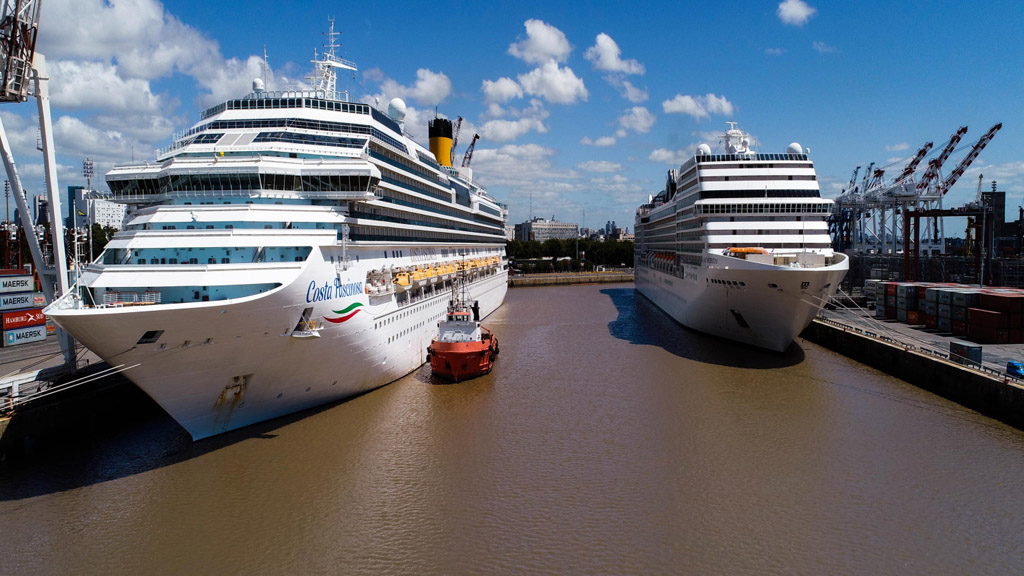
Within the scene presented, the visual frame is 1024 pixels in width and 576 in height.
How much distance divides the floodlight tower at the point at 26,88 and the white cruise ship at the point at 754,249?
2426 cm

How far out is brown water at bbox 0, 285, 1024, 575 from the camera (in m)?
10.4

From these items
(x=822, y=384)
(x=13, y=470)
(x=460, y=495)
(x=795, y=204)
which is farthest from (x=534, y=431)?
(x=795, y=204)

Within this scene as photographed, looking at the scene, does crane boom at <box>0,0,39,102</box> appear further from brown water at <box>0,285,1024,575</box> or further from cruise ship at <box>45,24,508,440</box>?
brown water at <box>0,285,1024,575</box>

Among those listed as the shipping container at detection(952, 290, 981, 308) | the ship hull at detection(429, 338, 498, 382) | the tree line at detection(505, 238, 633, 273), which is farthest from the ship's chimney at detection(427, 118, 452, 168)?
the tree line at detection(505, 238, 633, 273)

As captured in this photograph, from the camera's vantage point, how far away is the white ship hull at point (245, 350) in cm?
1240

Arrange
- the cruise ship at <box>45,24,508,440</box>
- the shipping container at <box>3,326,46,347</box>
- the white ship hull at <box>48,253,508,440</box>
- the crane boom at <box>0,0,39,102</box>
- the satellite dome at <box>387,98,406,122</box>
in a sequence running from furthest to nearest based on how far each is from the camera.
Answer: the satellite dome at <box>387,98,406,122</box>, the shipping container at <box>3,326,46,347</box>, the crane boom at <box>0,0,39,102</box>, the cruise ship at <box>45,24,508,440</box>, the white ship hull at <box>48,253,508,440</box>

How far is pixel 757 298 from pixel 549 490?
15342 mm

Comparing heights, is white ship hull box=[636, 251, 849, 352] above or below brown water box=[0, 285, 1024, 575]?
above

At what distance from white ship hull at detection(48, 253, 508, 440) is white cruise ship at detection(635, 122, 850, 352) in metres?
15.6

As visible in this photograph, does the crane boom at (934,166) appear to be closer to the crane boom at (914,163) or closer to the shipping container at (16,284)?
the crane boom at (914,163)

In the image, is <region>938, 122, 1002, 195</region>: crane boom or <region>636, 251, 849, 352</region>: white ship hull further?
<region>938, 122, 1002, 195</region>: crane boom

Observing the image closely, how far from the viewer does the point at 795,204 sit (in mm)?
27312

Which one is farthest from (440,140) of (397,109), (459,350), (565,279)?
(565,279)

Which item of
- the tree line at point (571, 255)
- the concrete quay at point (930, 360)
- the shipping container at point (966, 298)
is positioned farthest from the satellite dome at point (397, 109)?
the tree line at point (571, 255)
